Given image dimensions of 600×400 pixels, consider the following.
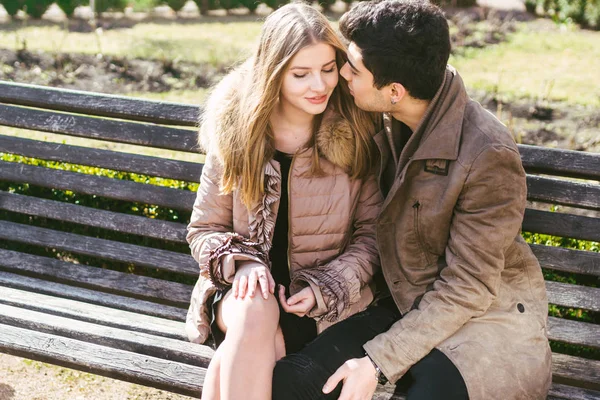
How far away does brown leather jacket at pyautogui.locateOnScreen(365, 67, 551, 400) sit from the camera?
262cm

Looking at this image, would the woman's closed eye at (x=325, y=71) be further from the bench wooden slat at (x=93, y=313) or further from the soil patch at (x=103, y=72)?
the soil patch at (x=103, y=72)

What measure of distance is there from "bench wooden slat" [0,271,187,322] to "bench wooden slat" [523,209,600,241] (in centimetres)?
162

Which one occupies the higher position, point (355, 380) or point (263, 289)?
point (263, 289)

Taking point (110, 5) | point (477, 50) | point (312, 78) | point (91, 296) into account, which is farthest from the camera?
point (110, 5)

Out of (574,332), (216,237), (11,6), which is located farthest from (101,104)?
(11,6)

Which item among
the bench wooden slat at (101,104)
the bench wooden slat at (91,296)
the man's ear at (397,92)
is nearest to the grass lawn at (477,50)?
the bench wooden slat at (101,104)

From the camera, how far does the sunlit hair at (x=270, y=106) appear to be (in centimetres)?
291

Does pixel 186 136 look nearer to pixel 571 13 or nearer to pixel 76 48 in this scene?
pixel 76 48

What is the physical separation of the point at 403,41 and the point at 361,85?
26 centimetres

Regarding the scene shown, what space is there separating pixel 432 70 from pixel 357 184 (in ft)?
2.04

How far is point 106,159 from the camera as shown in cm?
393

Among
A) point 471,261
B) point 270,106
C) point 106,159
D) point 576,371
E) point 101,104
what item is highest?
point 270,106

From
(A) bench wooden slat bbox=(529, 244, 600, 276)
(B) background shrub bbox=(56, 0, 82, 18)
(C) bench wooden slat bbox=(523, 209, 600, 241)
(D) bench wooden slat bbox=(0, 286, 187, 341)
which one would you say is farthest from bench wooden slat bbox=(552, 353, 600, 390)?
(B) background shrub bbox=(56, 0, 82, 18)

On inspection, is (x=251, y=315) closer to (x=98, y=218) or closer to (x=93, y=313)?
(x=93, y=313)
